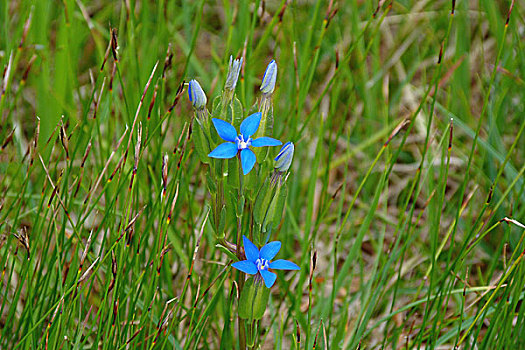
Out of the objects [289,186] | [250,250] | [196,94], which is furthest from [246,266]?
[289,186]

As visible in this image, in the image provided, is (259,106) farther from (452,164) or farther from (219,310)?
(452,164)

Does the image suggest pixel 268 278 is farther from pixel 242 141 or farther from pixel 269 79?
pixel 269 79

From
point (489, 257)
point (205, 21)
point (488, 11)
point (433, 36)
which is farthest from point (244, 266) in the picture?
point (205, 21)

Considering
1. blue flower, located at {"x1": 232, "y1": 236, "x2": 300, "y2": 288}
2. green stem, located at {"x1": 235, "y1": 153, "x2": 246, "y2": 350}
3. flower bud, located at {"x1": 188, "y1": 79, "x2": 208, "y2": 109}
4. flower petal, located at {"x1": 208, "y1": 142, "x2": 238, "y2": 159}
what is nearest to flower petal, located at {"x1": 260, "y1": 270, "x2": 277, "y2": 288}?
blue flower, located at {"x1": 232, "y1": 236, "x2": 300, "y2": 288}

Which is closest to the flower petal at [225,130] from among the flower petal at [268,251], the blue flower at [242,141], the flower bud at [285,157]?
the blue flower at [242,141]

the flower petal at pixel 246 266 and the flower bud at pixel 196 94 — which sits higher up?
the flower bud at pixel 196 94

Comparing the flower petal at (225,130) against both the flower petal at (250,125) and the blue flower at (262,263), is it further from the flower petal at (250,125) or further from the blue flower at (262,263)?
the blue flower at (262,263)
